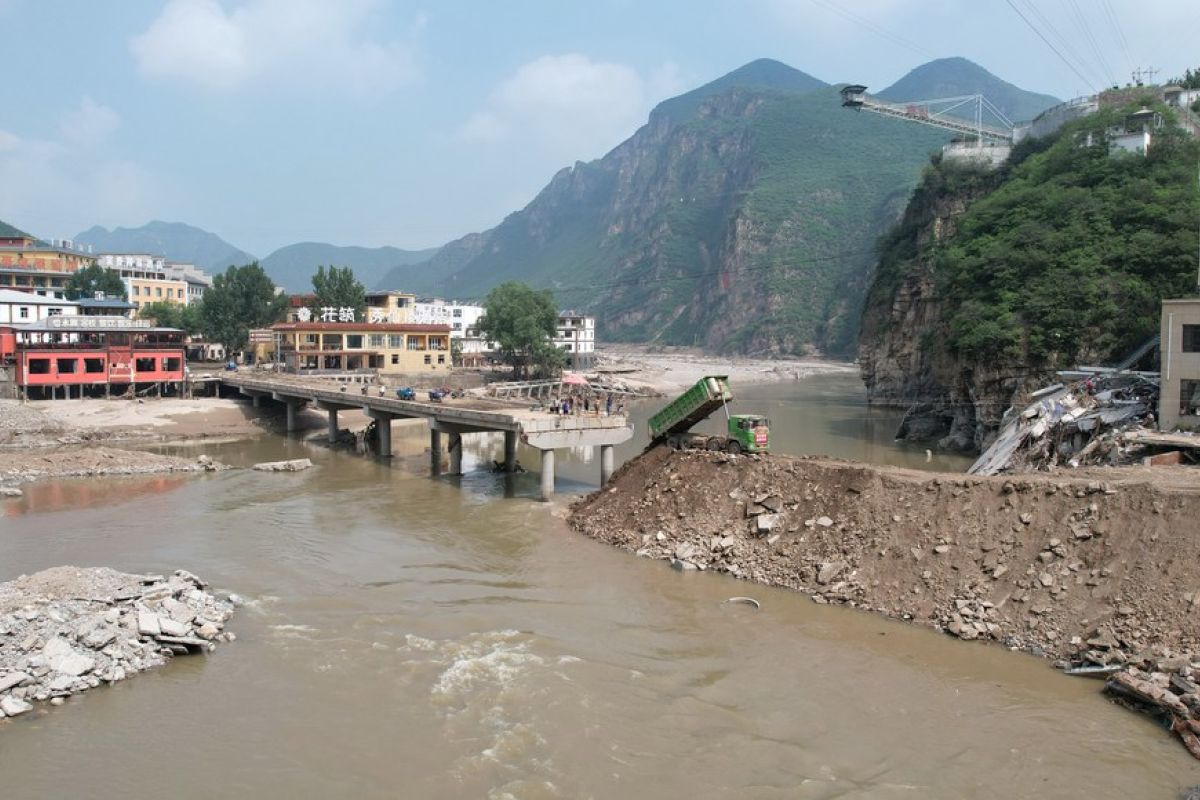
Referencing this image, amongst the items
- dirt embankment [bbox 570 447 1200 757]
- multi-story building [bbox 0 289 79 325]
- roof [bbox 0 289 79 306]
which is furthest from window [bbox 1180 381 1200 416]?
roof [bbox 0 289 79 306]

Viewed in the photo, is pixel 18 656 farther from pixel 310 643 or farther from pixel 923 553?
pixel 923 553

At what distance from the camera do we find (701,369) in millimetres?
142375

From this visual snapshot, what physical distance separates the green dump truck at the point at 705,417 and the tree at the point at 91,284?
3413 inches

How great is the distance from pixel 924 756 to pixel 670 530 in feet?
43.5

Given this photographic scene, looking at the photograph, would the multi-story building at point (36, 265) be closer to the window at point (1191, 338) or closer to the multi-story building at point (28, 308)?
the multi-story building at point (28, 308)

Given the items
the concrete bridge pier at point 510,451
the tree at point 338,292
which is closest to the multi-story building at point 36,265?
the tree at point 338,292

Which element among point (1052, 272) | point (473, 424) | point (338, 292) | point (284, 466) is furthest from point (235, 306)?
point (1052, 272)

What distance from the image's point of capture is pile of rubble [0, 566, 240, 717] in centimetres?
1725

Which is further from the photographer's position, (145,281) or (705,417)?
(145,281)

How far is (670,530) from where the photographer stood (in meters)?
27.9

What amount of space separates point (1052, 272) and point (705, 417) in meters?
26.0

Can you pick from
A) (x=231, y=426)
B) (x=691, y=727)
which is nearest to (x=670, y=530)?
(x=691, y=727)

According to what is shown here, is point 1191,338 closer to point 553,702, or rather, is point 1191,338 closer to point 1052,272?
point 1052,272

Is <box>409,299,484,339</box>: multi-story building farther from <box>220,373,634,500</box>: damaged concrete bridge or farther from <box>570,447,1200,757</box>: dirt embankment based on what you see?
<box>570,447,1200,757</box>: dirt embankment
